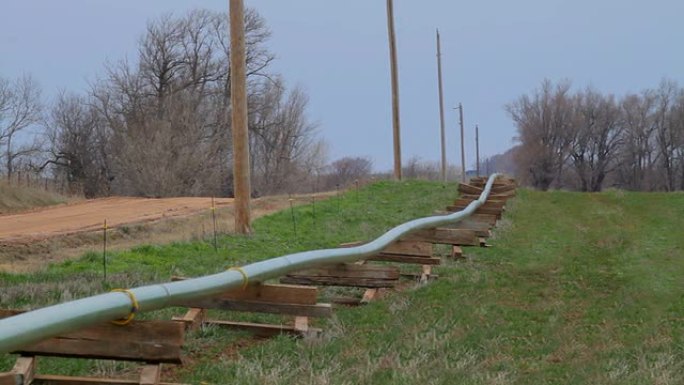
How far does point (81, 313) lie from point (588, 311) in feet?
16.0

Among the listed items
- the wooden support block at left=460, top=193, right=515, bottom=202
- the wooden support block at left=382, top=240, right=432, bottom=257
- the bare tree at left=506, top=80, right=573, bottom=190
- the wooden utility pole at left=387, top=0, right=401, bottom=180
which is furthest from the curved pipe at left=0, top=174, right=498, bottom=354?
the bare tree at left=506, top=80, right=573, bottom=190

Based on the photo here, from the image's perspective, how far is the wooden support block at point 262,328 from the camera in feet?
20.3

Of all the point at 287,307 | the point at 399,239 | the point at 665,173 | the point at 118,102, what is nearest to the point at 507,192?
the point at 399,239

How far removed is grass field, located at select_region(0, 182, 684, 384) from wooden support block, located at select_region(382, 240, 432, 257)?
0.38 metres

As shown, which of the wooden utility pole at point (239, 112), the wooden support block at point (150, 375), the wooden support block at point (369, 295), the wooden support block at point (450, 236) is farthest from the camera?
the wooden utility pole at point (239, 112)

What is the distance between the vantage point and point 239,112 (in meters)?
14.6

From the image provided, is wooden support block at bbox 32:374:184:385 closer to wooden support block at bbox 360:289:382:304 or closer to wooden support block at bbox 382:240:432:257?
wooden support block at bbox 360:289:382:304

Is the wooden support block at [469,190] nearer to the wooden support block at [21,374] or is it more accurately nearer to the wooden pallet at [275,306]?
the wooden pallet at [275,306]

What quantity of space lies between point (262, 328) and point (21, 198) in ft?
79.8

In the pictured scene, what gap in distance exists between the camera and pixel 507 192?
73.6 feet

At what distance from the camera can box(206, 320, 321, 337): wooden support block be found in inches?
244

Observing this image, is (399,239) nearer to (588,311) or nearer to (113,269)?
(588,311)

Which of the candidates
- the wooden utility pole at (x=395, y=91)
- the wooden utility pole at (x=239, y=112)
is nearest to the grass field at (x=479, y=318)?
the wooden utility pole at (x=239, y=112)

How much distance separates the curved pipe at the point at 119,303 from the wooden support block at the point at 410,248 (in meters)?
2.41
